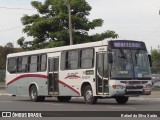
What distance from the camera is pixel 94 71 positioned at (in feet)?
75.3

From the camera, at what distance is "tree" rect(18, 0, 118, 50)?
136 feet

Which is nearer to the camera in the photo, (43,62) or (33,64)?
(43,62)

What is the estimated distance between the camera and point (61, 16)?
41531 mm

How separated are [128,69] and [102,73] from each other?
4.04ft

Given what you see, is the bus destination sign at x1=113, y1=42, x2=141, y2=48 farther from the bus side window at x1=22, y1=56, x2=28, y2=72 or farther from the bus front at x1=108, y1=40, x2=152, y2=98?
the bus side window at x1=22, y1=56, x2=28, y2=72

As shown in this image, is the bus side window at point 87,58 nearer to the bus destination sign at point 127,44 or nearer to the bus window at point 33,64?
the bus destination sign at point 127,44

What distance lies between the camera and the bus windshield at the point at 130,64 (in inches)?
881

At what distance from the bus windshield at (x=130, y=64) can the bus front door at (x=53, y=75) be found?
15.0ft

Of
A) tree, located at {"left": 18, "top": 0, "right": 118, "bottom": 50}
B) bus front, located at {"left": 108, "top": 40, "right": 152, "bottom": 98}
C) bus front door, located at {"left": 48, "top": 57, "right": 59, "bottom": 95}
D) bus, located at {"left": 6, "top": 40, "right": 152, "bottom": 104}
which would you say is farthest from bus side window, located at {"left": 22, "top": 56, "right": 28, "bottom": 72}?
tree, located at {"left": 18, "top": 0, "right": 118, "bottom": 50}

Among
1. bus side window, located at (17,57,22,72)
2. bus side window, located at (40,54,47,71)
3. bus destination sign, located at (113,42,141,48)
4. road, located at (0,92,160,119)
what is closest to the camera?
road, located at (0,92,160,119)

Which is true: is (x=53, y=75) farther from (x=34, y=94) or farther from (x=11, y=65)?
(x=11, y=65)

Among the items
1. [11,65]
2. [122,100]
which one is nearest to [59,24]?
[11,65]

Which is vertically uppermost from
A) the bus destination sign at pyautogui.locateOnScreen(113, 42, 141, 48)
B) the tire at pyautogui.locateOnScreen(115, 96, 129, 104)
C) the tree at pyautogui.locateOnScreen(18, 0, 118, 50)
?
the tree at pyautogui.locateOnScreen(18, 0, 118, 50)

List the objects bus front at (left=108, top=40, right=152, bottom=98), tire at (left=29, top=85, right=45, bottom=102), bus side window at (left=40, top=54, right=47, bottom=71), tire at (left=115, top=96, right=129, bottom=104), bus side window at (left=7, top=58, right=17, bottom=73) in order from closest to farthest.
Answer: bus front at (left=108, top=40, right=152, bottom=98) < tire at (left=115, top=96, right=129, bottom=104) < bus side window at (left=40, top=54, right=47, bottom=71) < tire at (left=29, top=85, right=45, bottom=102) < bus side window at (left=7, top=58, right=17, bottom=73)
